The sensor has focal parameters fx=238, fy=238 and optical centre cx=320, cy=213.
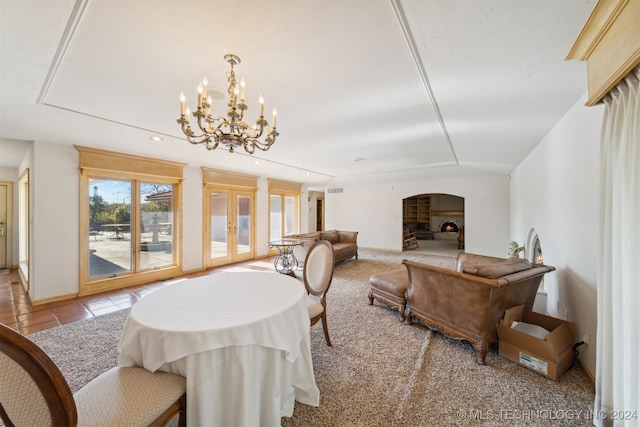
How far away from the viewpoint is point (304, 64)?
179 centimetres

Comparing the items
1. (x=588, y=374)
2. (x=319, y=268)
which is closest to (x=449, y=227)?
(x=588, y=374)

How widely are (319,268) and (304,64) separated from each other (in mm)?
1812

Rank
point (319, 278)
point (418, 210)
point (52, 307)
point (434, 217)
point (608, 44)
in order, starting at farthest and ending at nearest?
1. point (418, 210)
2. point (434, 217)
3. point (52, 307)
4. point (319, 278)
5. point (608, 44)

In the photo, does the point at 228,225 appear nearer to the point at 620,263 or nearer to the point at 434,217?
the point at 620,263

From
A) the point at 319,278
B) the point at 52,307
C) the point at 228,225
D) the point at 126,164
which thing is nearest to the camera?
the point at 319,278

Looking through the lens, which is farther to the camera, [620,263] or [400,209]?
[400,209]

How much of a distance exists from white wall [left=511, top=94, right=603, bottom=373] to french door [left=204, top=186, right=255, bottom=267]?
5815 millimetres

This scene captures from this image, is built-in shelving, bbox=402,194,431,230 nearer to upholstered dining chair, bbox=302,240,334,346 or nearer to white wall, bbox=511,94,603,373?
white wall, bbox=511,94,603,373

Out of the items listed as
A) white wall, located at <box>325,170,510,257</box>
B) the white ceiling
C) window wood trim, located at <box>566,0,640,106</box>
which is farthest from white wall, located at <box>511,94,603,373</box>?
white wall, located at <box>325,170,510,257</box>

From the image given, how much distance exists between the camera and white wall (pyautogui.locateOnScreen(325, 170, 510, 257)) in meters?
6.41

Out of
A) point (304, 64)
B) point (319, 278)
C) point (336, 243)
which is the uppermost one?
point (304, 64)

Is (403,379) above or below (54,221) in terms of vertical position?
below

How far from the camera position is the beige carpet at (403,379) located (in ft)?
5.00

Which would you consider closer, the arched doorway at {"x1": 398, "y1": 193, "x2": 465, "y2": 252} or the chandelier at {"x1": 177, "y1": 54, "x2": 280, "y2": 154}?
the chandelier at {"x1": 177, "y1": 54, "x2": 280, "y2": 154}
